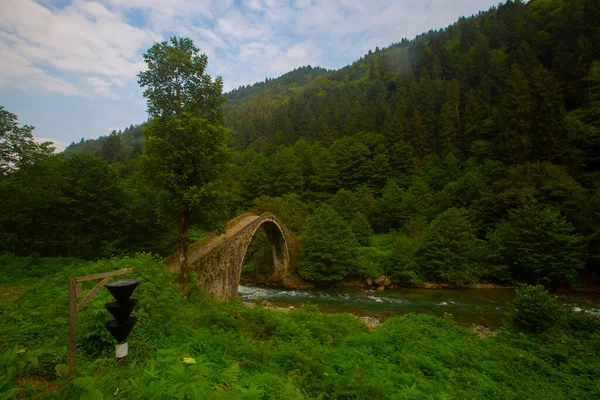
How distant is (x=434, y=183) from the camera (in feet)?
121

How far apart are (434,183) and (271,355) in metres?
36.7

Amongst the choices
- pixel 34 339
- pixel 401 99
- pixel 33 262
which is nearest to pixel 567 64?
pixel 401 99

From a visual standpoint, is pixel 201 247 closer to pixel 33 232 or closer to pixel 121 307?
pixel 121 307

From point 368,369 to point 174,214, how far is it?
823 cm

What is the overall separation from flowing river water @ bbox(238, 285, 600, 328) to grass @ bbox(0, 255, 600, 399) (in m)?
6.36

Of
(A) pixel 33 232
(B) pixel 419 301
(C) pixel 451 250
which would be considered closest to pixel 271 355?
(B) pixel 419 301

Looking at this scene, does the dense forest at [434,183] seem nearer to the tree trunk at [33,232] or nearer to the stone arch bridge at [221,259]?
the tree trunk at [33,232]

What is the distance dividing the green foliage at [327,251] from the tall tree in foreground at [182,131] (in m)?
15.6

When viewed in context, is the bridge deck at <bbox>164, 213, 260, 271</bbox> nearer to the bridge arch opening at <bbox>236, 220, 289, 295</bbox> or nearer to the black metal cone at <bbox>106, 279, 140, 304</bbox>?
the black metal cone at <bbox>106, 279, 140, 304</bbox>

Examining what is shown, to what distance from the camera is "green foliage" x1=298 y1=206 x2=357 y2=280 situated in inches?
938

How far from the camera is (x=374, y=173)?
43.0 m

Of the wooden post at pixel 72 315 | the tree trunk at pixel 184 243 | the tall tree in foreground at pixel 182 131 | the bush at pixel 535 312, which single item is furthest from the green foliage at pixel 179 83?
the bush at pixel 535 312

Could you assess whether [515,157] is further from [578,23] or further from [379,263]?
[578,23]

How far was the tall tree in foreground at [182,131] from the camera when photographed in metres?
9.09
